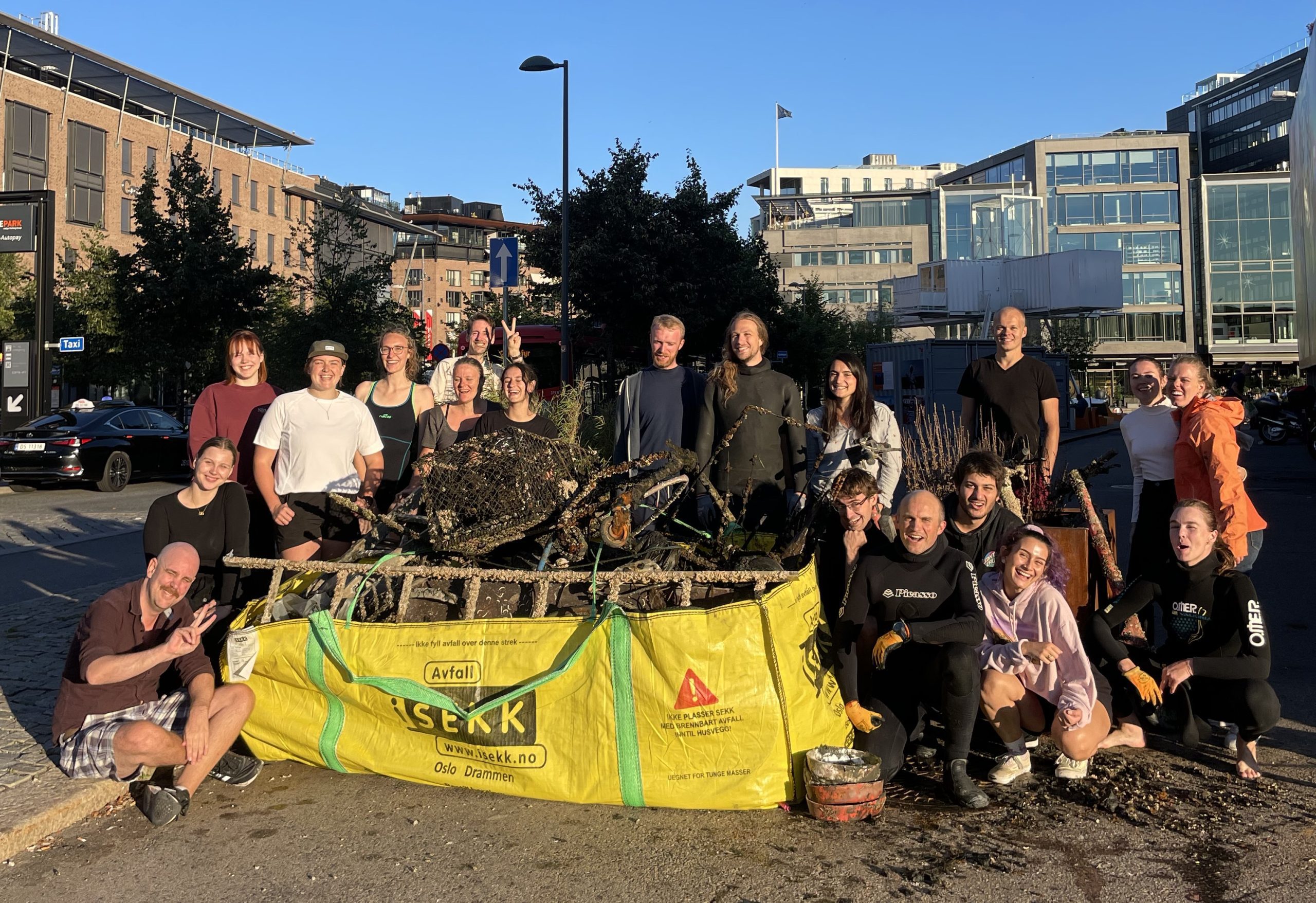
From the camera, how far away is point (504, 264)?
15203 millimetres

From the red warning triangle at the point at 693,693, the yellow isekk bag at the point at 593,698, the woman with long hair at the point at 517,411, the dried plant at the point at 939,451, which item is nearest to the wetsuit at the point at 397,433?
the woman with long hair at the point at 517,411

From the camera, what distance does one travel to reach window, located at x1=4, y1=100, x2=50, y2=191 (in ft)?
173

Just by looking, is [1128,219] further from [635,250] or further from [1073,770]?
[1073,770]

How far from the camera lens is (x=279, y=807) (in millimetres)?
4422

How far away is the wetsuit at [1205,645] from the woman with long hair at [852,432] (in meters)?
1.23

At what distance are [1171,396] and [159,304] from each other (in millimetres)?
27630

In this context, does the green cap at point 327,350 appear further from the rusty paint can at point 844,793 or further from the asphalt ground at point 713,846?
the rusty paint can at point 844,793

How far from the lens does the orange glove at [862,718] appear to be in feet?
14.4

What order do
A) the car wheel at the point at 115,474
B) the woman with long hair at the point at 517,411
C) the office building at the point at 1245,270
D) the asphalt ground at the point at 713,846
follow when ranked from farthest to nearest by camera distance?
the office building at the point at 1245,270
the car wheel at the point at 115,474
the woman with long hair at the point at 517,411
the asphalt ground at the point at 713,846

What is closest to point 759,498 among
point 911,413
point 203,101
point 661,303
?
point 911,413

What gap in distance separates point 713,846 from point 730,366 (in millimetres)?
2676

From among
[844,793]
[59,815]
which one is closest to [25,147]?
[59,815]

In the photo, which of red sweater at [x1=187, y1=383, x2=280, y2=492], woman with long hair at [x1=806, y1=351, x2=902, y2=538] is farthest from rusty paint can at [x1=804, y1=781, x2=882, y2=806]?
red sweater at [x1=187, y1=383, x2=280, y2=492]

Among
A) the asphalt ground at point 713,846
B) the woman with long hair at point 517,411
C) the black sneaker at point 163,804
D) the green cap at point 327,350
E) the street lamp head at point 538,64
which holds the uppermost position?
the street lamp head at point 538,64
